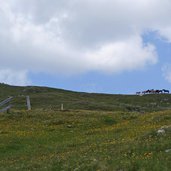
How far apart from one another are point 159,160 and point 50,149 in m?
11.1

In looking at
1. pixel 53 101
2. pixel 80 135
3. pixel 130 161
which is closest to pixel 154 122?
pixel 80 135

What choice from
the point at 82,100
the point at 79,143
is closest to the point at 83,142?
the point at 79,143

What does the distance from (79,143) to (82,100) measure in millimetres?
66439

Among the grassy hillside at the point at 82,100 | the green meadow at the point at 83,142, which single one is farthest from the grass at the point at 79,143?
the grassy hillside at the point at 82,100

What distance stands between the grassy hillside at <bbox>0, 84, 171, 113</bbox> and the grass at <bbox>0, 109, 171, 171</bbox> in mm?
36071

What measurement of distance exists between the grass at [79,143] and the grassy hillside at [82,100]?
36071 millimetres

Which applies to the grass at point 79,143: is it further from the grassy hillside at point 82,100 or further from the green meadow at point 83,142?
the grassy hillside at point 82,100

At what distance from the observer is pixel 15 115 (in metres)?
43.2

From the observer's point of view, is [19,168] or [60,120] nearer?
[19,168]

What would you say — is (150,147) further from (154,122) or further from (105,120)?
(105,120)

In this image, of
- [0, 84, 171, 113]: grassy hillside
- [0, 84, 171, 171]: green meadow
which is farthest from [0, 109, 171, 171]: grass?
[0, 84, 171, 113]: grassy hillside

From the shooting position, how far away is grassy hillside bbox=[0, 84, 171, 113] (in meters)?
80.4

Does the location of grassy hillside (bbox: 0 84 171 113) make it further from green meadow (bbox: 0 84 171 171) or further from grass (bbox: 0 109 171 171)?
grass (bbox: 0 109 171 171)

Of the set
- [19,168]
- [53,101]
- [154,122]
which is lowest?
[19,168]
